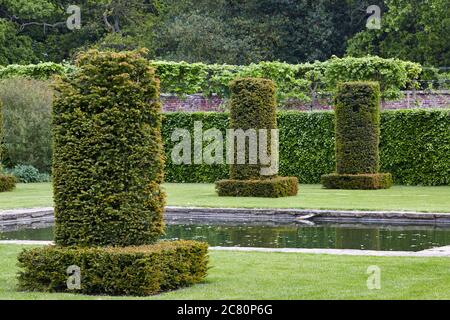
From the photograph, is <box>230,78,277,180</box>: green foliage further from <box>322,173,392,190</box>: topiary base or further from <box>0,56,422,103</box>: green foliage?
<box>0,56,422,103</box>: green foliage

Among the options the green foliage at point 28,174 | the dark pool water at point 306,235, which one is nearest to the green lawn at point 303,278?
the dark pool water at point 306,235

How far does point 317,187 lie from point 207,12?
76.7 feet

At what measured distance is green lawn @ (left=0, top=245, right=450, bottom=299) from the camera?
34.6 ft

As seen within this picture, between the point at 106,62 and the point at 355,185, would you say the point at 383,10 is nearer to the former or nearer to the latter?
the point at 355,185

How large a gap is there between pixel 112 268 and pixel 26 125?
2347 centimetres

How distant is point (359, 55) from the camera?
160ft

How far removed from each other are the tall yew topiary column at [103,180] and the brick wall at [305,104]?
86.4 feet

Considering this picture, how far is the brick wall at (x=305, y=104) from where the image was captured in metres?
38.1

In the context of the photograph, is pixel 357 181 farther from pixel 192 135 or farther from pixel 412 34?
pixel 412 34

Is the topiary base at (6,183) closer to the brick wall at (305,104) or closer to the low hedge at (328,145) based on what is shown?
the low hedge at (328,145)

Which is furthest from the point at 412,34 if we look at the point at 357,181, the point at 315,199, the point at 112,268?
the point at 112,268

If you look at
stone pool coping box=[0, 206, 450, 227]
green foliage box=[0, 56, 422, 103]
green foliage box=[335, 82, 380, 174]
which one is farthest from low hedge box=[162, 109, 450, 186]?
stone pool coping box=[0, 206, 450, 227]
